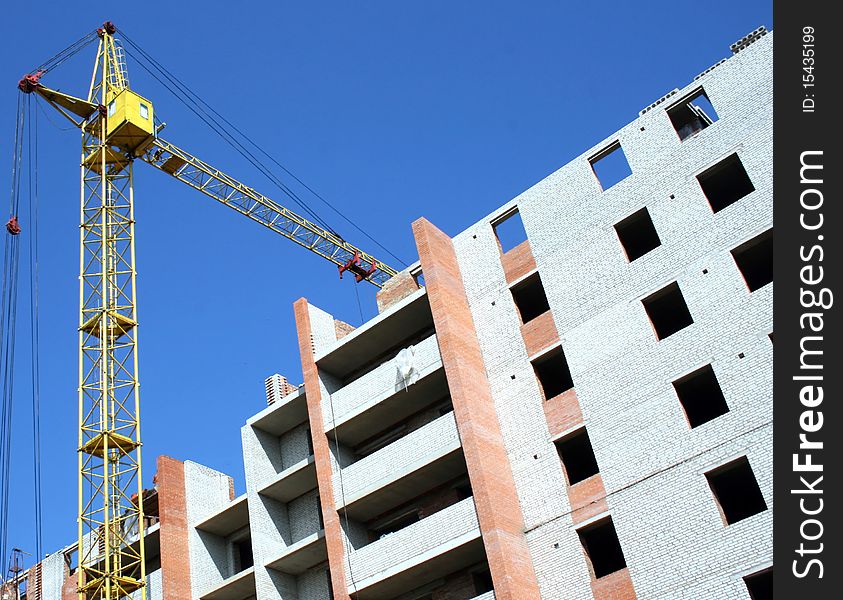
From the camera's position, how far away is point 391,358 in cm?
3359

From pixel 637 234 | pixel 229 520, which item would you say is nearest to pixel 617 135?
pixel 637 234

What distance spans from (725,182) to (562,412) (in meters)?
8.21

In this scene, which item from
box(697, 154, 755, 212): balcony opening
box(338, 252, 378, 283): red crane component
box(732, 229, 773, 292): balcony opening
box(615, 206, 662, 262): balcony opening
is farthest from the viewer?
box(338, 252, 378, 283): red crane component

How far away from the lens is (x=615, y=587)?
24.0 m

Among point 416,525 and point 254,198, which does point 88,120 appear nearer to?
point 254,198

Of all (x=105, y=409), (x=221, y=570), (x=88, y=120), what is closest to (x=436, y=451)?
(x=221, y=570)

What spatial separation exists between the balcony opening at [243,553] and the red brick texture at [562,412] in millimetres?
14617

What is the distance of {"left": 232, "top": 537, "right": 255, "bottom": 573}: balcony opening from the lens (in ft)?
120

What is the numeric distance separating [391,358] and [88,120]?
2205 cm

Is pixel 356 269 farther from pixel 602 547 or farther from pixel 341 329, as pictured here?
pixel 602 547

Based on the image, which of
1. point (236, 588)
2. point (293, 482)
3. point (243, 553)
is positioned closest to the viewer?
point (293, 482)
